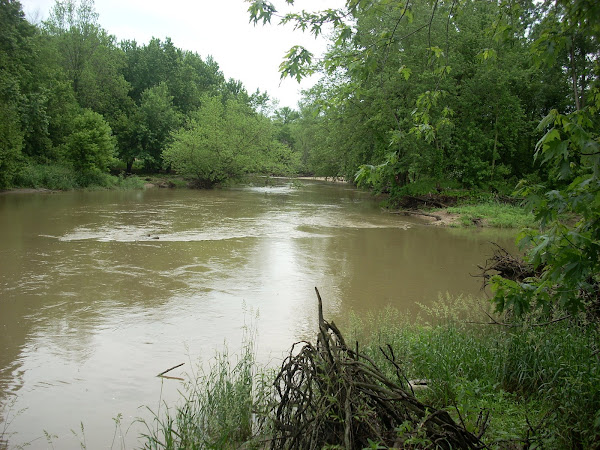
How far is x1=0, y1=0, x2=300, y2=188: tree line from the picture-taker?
27.2 metres

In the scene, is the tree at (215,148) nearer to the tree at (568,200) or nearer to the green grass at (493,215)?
the green grass at (493,215)

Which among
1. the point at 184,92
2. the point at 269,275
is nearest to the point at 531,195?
the point at 269,275

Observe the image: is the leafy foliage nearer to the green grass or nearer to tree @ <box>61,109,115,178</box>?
tree @ <box>61,109,115,178</box>

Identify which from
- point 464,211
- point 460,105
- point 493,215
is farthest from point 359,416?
point 460,105

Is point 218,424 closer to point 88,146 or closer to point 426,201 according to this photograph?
point 426,201

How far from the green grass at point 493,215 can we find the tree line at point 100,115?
60.5ft

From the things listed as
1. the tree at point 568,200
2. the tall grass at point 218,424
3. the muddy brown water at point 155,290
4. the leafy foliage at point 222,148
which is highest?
the leafy foliage at point 222,148

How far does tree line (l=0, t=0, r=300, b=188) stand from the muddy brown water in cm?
1006

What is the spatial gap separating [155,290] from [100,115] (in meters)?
28.7

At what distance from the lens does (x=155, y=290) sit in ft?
30.6

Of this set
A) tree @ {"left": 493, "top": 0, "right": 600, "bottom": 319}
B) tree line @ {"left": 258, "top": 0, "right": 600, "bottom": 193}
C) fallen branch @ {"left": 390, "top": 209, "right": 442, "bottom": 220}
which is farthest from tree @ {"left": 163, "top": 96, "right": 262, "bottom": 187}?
tree @ {"left": 493, "top": 0, "right": 600, "bottom": 319}

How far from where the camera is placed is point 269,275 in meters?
11.0

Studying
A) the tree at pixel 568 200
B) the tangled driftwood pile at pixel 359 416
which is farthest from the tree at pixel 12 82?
the tree at pixel 568 200

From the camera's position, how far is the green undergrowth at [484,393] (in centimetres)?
339
